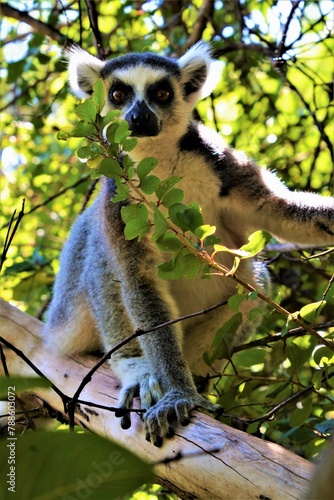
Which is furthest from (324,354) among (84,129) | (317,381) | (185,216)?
(84,129)

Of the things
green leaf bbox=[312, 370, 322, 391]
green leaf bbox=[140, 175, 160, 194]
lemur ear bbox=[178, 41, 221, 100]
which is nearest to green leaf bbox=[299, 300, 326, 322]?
green leaf bbox=[312, 370, 322, 391]

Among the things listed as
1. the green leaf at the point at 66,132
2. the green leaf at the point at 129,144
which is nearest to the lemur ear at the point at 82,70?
the green leaf at the point at 66,132

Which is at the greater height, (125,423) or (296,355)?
(296,355)

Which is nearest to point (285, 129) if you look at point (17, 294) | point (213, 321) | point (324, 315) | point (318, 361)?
point (324, 315)

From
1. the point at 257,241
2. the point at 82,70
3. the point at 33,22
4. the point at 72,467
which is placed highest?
the point at 33,22

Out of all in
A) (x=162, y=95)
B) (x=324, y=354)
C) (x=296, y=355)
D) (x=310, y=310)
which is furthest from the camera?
(x=162, y=95)

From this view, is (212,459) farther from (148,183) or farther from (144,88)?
(144,88)

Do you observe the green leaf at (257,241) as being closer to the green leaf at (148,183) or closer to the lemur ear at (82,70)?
the green leaf at (148,183)

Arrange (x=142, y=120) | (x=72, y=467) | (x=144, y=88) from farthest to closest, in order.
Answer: (x=144, y=88), (x=142, y=120), (x=72, y=467)

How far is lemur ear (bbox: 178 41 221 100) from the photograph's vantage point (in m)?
4.44

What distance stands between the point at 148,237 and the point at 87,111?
61.0 inches

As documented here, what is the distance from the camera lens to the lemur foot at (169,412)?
2801mm

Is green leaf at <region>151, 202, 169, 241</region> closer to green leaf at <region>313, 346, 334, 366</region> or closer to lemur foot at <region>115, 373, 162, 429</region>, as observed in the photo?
green leaf at <region>313, 346, 334, 366</region>

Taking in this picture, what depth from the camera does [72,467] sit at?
93cm
